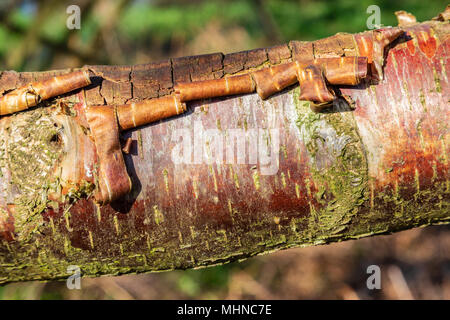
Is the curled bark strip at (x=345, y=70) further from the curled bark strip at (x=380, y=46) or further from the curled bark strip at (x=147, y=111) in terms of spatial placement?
the curled bark strip at (x=147, y=111)

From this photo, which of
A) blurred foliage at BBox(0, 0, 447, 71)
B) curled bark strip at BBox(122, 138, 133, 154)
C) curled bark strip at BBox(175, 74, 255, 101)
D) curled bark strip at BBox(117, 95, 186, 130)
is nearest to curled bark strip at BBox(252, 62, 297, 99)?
curled bark strip at BBox(175, 74, 255, 101)

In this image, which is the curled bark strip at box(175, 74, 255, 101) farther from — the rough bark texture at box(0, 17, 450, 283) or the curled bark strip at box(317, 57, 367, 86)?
the curled bark strip at box(317, 57, 367, 86)

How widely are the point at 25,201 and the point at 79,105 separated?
0.95ft

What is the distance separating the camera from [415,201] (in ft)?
3.80

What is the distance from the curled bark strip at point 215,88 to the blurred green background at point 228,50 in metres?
2.28

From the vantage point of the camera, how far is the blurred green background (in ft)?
10.1

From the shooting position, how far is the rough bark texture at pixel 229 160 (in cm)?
107

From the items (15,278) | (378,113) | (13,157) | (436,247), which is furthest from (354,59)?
(436,247)

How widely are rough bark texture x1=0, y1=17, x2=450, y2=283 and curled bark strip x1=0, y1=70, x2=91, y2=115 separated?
0.08 ft

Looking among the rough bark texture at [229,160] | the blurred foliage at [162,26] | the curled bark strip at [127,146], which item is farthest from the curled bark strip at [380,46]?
the blurred foliage at [162,26]

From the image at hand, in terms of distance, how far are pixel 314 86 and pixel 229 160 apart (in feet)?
0.94

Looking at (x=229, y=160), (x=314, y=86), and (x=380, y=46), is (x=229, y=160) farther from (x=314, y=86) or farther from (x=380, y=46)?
(x=380, y=46)

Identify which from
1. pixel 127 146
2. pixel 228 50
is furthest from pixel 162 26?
pixel 127 146
